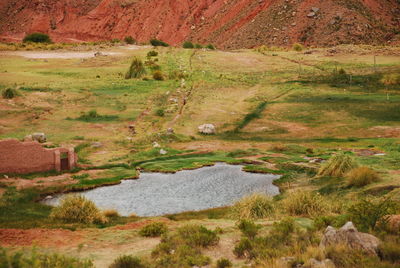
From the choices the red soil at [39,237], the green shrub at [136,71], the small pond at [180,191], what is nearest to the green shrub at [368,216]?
the red soil at [39,237]

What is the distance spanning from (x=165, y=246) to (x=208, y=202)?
924 cm

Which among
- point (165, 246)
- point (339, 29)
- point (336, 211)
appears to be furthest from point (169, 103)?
point (339, 29)

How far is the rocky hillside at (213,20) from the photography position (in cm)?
9425

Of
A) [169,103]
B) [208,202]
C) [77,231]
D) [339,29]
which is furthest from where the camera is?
[339,29]

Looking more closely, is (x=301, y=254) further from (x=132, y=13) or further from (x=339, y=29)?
(x=132, y=13)

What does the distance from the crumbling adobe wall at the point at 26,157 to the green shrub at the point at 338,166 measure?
1464cm

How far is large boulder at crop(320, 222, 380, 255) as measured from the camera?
11055 millimetres

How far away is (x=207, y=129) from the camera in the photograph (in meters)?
37.5

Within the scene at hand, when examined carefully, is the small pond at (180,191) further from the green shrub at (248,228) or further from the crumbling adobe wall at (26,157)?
the green shrub at (248,228)

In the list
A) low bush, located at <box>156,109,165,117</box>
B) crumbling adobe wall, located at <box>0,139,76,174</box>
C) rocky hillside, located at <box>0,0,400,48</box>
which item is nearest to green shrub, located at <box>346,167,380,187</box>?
crumbling adobe wall, located at <box>0,139,76,174</box>

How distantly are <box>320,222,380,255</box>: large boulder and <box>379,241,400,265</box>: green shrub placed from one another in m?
0.16

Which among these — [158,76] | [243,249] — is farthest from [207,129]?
[243,249]

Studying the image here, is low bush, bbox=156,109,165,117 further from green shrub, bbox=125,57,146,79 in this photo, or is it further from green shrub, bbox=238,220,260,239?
green shrub, bbox=238,220,260,239

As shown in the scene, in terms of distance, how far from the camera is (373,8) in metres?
100
